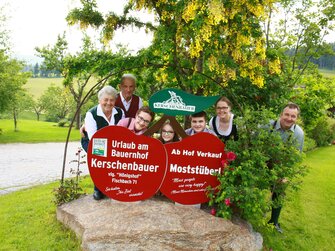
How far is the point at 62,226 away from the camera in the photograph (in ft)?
19.4

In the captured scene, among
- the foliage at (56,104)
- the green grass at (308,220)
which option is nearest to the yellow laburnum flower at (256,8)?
the green grass at (308,220)

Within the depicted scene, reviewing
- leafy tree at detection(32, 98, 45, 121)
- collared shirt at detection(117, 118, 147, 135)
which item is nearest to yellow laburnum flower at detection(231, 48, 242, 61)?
collared shirt at detection(117, 118, 147, 135)

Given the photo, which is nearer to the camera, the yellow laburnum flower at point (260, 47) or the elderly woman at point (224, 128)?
the elderly woman at point (224, 128)

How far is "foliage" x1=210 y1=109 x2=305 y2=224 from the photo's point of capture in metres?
5.15

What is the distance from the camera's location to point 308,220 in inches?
302

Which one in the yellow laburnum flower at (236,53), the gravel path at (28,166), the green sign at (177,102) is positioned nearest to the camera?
the green sign at (177,102)

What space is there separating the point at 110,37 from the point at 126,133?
126 inches

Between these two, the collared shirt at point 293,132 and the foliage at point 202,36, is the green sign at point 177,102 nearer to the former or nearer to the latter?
the foliage at point 202,36

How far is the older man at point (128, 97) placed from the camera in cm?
639

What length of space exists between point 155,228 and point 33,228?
2482 mm

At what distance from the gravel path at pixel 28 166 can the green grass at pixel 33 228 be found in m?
2.68

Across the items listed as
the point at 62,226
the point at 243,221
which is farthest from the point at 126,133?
the point at 243,221

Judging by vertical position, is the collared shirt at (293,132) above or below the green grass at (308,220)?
above

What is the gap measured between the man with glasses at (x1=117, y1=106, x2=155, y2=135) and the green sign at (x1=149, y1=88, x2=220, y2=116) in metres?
0.15
